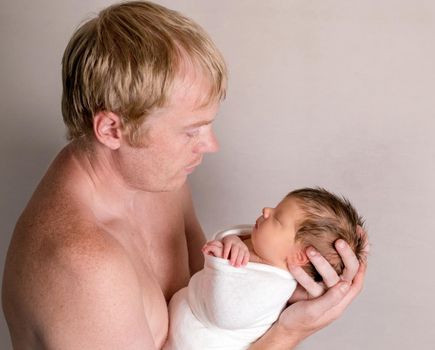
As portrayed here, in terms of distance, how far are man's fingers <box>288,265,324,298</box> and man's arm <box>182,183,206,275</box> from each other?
17.9 inches

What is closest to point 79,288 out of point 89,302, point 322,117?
point 89,302

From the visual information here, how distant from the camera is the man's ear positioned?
148 cm

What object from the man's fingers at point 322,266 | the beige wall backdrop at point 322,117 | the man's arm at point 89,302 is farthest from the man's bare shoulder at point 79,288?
the beige wall backdrop at point 322,117

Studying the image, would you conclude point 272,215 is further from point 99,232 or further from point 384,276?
point 384,276

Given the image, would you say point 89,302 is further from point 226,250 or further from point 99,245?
point 226,250

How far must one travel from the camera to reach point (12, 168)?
2391 mm

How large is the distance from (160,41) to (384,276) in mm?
1097

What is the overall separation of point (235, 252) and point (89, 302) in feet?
1.16

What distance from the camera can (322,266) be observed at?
1.53 metres

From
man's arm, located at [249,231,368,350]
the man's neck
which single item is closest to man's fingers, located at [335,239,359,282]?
man's arm, located at [249,231,368,350]

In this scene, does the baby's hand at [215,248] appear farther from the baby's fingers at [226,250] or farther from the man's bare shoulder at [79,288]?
the man's bare shoulder at [79,288]

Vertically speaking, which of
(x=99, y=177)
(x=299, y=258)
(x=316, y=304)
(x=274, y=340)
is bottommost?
(x=274, y=340)

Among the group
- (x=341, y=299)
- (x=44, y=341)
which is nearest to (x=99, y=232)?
(x=44, y=341)

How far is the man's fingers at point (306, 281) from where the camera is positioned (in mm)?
1563
